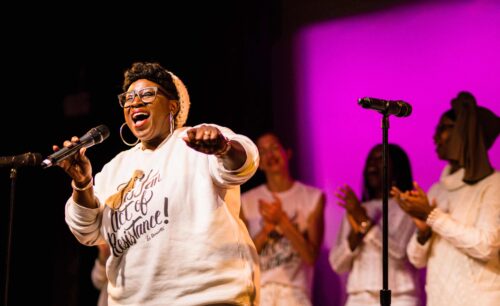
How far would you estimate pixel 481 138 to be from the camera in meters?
4.55

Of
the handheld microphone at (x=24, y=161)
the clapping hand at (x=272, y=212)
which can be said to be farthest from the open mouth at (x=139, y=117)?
the clapping hand at (x=272, y=212)

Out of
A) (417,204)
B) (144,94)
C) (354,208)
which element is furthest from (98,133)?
(354,208)

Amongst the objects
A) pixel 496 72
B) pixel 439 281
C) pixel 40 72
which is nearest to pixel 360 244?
pixel 439 281

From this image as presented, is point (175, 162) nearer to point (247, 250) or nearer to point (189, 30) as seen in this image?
point (247, 250)

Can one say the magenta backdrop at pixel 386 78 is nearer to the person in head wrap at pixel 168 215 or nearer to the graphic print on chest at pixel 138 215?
the person in head wrap at pixel 168 215

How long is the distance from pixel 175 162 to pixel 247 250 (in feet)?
1.52

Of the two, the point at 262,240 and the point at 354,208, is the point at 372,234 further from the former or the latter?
the point at 262,240

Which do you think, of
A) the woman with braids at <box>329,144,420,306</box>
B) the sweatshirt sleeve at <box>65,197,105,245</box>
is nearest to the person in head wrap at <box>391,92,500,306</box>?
the woman with braids at <box>329,144,420,306</box>

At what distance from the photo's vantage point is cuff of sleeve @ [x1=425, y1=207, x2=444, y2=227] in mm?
4438

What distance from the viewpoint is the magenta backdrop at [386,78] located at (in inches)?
212

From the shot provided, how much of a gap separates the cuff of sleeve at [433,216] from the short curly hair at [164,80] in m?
1.77

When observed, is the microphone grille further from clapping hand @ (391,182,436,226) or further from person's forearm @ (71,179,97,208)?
clapping hand @ (391,182,436,226)

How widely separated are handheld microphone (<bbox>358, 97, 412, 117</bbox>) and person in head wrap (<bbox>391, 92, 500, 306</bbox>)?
1229 millimetres

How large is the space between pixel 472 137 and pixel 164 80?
207 cm
